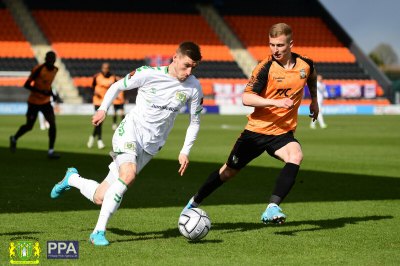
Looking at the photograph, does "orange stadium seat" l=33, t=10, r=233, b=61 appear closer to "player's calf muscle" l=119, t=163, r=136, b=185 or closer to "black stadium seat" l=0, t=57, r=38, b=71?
"black stadium seat" l=0, t=57, r=38, b=71

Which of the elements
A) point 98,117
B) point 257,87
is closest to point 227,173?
point 257,87

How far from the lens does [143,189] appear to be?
1283 cm

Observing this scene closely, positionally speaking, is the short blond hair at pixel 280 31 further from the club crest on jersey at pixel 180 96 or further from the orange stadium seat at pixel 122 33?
the orange stadium seat at pixel 122 33

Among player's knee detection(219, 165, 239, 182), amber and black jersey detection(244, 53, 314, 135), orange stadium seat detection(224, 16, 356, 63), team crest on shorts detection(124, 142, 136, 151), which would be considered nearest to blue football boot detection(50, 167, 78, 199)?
team crest on shorts detection(124, 142, 136, 151)

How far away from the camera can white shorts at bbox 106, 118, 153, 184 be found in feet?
26.2

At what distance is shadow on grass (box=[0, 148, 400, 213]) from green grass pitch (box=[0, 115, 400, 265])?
2 cm

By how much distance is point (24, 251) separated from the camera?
7129 mm

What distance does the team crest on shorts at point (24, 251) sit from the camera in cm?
680

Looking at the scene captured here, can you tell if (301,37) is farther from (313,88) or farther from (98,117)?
(98,117)

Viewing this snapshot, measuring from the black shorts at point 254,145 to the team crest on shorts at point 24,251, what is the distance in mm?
2362

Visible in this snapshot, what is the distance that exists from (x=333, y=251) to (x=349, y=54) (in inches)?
2162

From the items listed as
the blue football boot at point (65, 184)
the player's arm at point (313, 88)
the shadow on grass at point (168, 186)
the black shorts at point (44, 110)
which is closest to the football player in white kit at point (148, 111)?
the blue football boot at point (65, 184)

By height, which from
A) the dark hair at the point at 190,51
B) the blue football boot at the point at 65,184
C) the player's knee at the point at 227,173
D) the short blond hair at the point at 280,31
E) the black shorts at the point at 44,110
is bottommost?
the blue football boot at the point at 65,184

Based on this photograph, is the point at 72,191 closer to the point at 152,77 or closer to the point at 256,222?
the point at 256,222
